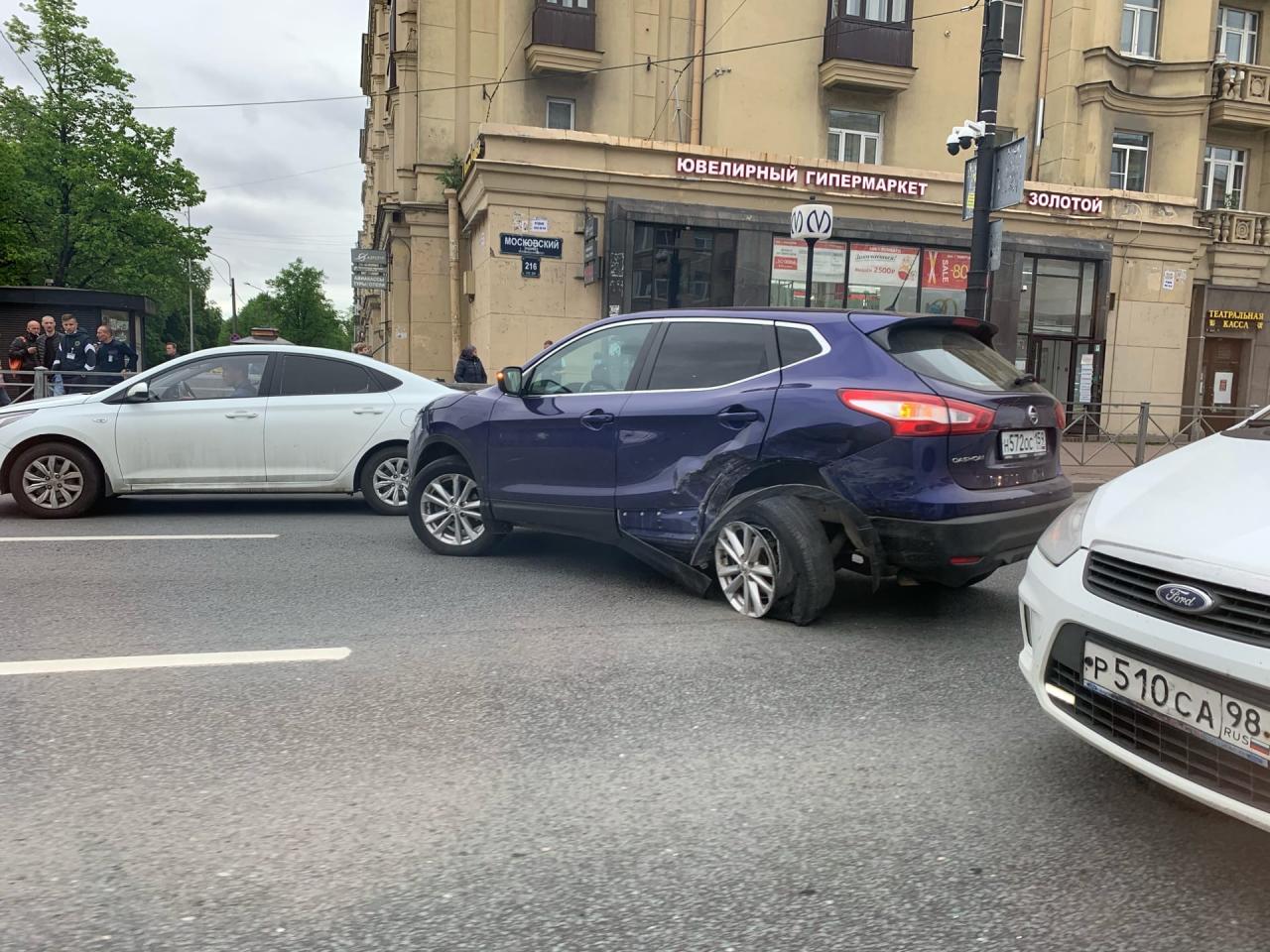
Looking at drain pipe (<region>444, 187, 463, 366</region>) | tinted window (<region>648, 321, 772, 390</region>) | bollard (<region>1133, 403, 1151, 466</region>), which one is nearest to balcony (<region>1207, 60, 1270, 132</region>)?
bollard (<region>1133, 403, 1151, 466</region>)

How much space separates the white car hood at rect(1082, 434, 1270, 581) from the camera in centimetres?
235

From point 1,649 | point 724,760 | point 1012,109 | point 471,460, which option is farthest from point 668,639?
point 1012,109

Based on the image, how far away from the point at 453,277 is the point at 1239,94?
62.6ft

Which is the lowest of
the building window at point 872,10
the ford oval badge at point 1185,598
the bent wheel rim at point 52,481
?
the bent wheel rim at point 52,481

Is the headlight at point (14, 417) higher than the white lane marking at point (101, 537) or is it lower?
higher

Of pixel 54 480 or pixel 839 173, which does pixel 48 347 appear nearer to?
pixel 54 480

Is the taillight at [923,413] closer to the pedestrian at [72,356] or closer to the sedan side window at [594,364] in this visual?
the sedan side window at [594,364]

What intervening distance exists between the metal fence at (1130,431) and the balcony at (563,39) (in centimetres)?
1232

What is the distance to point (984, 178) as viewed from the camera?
452 inches

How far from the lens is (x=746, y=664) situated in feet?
13.9

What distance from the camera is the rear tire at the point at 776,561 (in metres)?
4.64

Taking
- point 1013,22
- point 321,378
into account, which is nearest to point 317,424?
point 321,378

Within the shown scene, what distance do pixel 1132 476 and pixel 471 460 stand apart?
4.20 m

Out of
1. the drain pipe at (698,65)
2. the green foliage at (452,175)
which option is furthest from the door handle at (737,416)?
the green foliage at (452,175)
